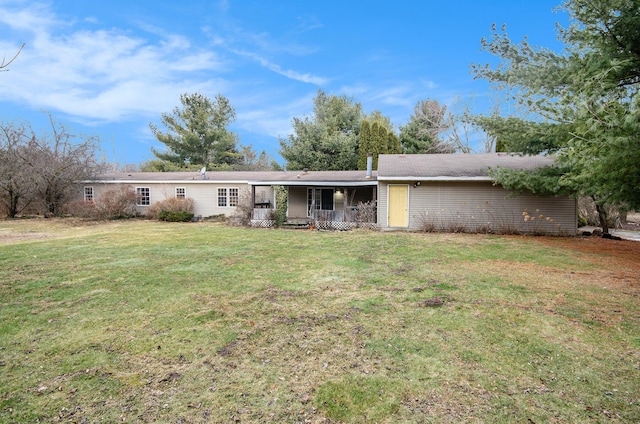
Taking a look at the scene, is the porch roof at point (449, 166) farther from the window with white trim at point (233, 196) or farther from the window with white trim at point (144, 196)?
the window with white trim at point (144, 196)

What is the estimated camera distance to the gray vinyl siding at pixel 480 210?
13.1 m

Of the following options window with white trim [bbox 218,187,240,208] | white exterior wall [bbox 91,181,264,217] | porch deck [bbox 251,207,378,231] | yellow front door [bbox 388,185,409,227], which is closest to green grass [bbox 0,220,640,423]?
yellow front door [bbox 388,185,409,227]

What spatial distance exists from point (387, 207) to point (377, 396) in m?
11.8

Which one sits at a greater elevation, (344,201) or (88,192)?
(88,192)

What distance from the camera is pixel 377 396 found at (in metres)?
2.66

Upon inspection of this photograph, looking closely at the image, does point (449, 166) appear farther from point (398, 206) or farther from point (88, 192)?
point (88, 192)

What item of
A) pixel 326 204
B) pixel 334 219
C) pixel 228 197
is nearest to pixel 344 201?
pixel 326 204

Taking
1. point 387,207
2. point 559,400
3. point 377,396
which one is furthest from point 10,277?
point 387,207

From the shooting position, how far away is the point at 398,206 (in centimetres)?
1408

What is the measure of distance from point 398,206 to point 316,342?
440 inches

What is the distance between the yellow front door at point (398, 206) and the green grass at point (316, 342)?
6704 mm

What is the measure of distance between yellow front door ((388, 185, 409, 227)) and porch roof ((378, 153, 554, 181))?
66 cm

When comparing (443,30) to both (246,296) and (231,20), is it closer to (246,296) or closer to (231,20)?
(231,20)

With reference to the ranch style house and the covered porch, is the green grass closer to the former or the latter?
the ranch style house
